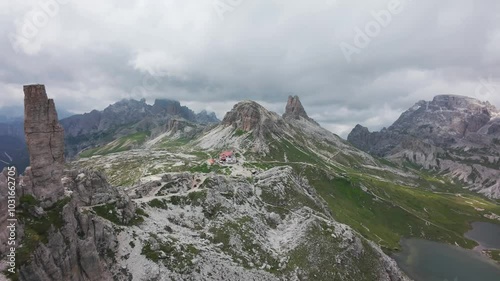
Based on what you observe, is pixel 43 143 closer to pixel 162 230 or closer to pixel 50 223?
pixel 50 223

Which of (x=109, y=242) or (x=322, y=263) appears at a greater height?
(x=109, y=242)

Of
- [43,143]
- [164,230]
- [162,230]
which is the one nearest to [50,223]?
[43,143]

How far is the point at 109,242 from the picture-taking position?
83312 millimetres

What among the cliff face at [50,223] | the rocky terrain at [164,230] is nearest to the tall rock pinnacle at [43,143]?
the cliff face at [50,223]

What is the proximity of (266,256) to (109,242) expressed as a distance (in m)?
47.5

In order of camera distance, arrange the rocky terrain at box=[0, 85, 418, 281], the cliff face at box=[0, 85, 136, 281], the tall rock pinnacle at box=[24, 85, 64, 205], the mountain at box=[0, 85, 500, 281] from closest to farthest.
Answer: the cliff face at box=[0, 85, 136, 281] < the mountain at box=[0, 85, 500, 281] < the rocky terrain at box=[0, 85, 418, 281] < the tall rock pinnacle at box=[24, 85, 64, 205]

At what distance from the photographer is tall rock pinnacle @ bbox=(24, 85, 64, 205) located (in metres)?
74.8

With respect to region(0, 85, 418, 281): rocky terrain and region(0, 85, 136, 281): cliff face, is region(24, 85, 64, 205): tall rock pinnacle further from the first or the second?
region(0, 85, 418, 281): rocky terrain

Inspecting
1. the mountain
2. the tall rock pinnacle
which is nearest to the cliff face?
the tall rock pinnacle

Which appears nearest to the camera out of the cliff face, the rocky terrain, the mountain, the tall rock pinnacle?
the cliff face

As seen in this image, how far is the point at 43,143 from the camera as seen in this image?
7806 centimetres

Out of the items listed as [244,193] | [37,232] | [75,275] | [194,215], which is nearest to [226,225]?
[194,215]

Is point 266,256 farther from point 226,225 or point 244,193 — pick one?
point 244,193

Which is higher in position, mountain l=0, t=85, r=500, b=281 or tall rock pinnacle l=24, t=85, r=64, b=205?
tall rock pinnacle l=24, t=85, r=64, b=205
